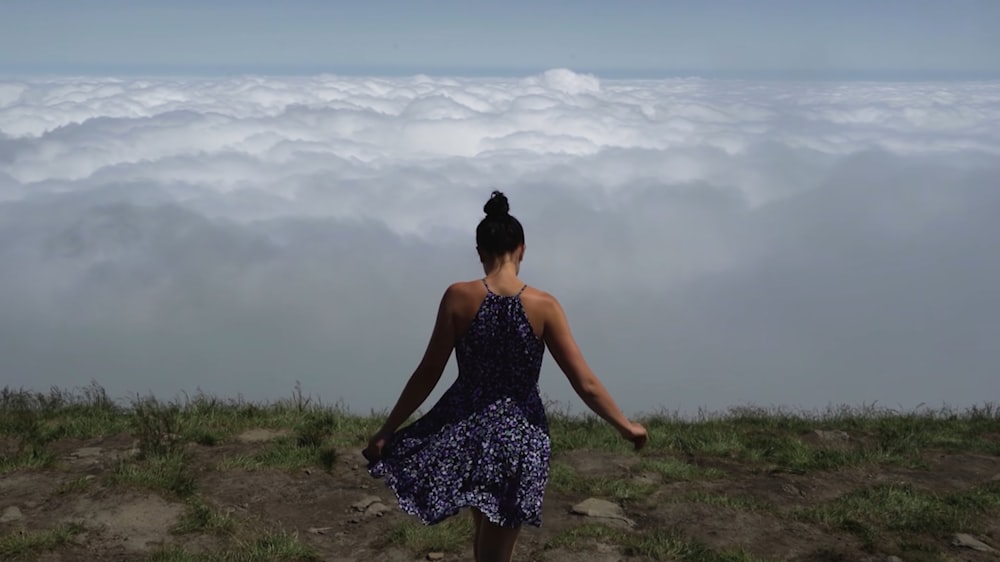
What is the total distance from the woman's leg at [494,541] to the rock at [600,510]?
8.96 feet

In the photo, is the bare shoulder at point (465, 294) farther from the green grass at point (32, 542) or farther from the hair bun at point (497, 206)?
the green grass at point (32, 542)

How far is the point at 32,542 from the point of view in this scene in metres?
6.56

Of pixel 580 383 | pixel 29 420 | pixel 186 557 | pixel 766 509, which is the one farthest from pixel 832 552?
pixel 29 420

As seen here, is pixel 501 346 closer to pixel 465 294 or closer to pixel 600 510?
pixel 465 294

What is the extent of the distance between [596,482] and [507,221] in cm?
416

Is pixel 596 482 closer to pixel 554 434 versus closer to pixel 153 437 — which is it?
pixel 554 434

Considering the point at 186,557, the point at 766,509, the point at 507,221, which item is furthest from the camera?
the point at 766,509

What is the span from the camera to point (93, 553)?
6.61 metres

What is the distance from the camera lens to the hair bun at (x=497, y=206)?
4602 millimetres

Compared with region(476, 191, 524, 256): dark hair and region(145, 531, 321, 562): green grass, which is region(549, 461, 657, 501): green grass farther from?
region(476, 191, 524, 256): dark hair

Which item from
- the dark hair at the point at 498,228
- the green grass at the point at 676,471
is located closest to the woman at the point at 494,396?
the dark hair at the point at 498,228

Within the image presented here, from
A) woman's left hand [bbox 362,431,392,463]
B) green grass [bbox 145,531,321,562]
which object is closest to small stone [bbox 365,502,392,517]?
green grass [bbox 145,531,321,562]

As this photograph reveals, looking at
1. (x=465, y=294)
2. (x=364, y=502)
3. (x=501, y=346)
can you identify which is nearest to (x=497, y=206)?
(x=465, y=294)

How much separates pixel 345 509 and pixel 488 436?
324cm
